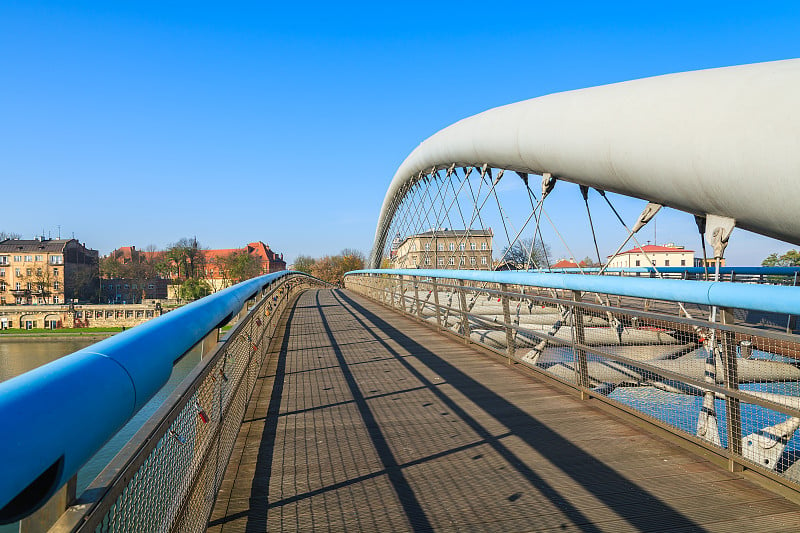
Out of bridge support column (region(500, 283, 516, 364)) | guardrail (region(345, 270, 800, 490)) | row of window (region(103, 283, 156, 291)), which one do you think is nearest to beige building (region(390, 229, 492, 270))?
bridge support column (region(500, 283, 516, 364))

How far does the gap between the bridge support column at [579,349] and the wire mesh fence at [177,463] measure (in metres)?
2.35

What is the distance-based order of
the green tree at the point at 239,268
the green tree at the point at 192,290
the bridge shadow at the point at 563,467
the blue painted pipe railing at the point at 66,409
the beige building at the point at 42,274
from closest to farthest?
the blue painted pipe railing at the point at 66,409, the bridge shadow at the point at 563,467, the beige building at the point at 42,274, the green tree at the point at 192,290, the green tree at the point at 239,268

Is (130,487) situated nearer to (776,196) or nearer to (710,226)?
(776,196)

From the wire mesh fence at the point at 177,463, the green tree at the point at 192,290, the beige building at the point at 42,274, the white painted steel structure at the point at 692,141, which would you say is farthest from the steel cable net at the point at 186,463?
the beige building at the point at 42,274

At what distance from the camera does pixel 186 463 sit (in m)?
2.00

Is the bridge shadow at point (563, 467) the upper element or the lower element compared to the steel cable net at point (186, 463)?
lower

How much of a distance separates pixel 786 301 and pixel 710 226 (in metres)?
2.38

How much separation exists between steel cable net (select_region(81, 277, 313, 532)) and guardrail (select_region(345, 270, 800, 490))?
2249 millimetres

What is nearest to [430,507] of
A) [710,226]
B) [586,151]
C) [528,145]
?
[710,226]

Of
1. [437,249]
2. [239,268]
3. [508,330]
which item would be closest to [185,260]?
[239,268]

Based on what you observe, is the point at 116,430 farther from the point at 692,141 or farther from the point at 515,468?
the point at 692,141

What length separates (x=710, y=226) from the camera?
444 cm

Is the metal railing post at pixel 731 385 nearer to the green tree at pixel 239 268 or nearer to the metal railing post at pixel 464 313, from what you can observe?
the metal railing post at pixel 464 313

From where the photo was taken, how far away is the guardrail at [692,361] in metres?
2.57
